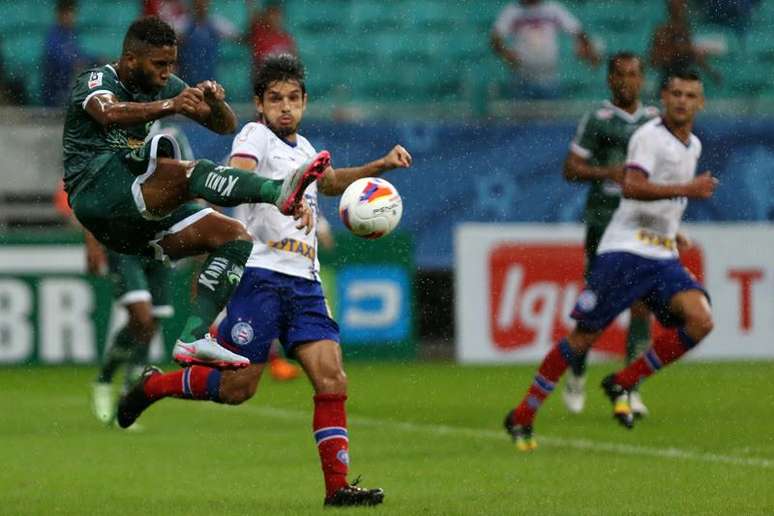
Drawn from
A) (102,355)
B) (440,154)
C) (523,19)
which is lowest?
(102,355)

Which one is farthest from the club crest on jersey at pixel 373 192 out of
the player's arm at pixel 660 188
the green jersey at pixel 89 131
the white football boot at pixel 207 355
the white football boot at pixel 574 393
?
the white football boot at pixel 574 393

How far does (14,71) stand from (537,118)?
492 centimetres

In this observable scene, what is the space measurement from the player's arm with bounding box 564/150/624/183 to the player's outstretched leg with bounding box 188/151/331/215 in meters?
4.38

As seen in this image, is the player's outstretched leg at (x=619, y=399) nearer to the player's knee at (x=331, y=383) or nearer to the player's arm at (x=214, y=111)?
the player's knee at (x=331, y=383)

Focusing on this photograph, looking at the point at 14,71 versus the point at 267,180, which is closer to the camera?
the point at 267,180

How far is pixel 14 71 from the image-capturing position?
54.6 ft

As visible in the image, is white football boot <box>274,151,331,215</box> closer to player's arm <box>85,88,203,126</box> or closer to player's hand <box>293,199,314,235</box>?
player's hand <box>293,199,314,235</box>

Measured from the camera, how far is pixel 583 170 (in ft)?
37.0

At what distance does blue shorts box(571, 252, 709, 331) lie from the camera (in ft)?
32.8

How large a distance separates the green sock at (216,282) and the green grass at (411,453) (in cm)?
78

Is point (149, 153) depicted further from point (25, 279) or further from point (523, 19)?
point (523, 19)

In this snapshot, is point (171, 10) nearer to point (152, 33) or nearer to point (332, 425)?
point (152, 33)

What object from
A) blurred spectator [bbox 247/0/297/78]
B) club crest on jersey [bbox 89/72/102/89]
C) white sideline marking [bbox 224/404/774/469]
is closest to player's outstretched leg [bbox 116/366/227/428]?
club crest on jersey [bbox 89/72/102/89]

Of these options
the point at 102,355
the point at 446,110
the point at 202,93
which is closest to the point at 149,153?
the point at 202,93
